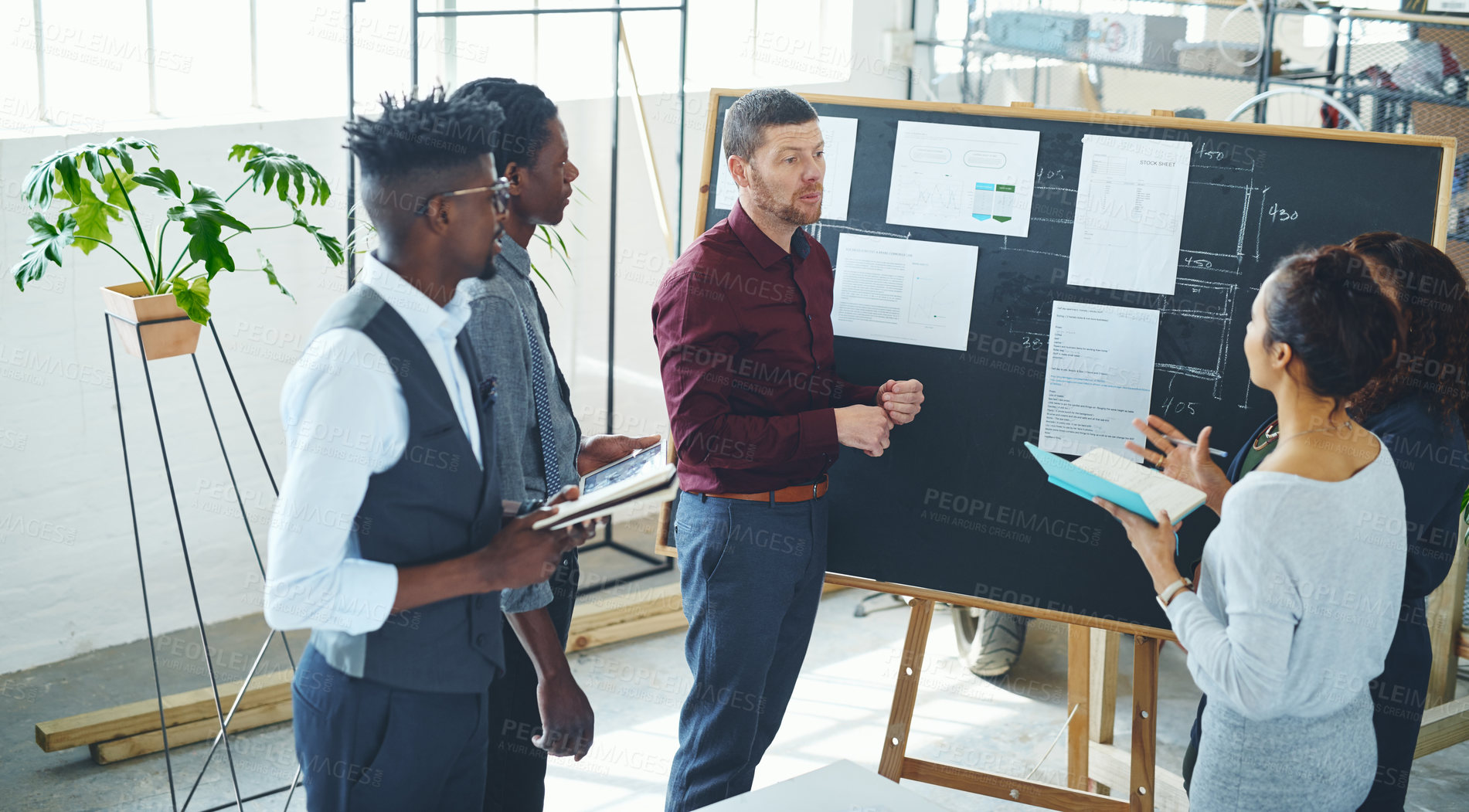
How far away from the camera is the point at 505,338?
1831 mm

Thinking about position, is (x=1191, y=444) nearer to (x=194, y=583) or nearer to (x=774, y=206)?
(x=774, y=206)

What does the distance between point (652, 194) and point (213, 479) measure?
208 centimetres

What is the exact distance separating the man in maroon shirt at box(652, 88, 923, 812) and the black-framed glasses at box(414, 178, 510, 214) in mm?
735

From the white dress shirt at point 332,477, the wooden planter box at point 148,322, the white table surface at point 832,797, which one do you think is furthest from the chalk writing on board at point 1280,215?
the wooden planter box at point 148,322

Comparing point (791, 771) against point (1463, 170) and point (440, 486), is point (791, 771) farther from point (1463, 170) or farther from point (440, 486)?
point (1463, 170)

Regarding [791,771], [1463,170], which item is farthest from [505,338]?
[1463,170]

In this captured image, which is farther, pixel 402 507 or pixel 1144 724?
pixel 1144 724

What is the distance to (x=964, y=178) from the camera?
8.79 ft

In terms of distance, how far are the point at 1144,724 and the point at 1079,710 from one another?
49 centimetres

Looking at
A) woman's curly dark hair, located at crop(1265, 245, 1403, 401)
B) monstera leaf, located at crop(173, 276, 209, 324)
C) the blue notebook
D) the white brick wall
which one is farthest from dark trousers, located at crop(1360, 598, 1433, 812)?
the white brick wall

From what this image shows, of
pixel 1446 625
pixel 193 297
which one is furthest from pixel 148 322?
pixel 1446 625

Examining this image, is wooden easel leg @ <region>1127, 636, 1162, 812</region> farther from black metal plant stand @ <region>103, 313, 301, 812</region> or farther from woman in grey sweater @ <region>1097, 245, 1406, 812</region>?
black metal plant stand @ <region>103, 313, 301, 812</region>

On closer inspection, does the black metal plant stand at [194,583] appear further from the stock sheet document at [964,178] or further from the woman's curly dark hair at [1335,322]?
the woman's curly dark hair at [1335,322]

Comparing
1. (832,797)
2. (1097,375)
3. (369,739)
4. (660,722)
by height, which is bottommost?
(660,722)
